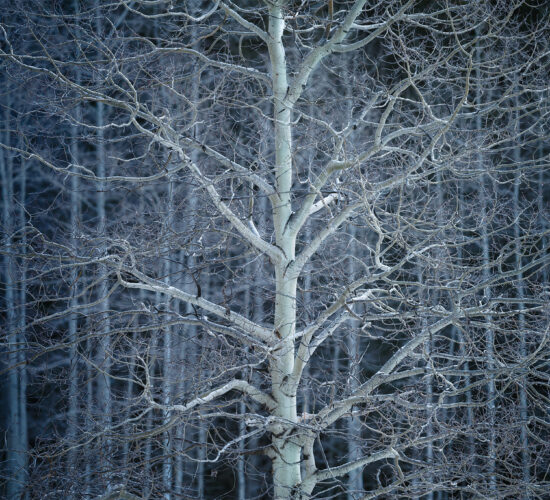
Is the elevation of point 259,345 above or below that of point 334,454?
above

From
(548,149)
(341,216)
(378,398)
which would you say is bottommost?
(378,398)

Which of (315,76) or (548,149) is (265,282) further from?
(548,149)

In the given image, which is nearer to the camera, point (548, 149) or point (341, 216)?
point (341, 216)

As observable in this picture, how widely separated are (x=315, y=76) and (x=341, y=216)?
5.95 m

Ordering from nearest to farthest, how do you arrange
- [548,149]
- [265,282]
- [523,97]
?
[265,282] → [523,97] → [548,149]

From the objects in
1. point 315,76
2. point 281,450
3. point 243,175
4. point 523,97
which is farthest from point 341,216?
point 523,97

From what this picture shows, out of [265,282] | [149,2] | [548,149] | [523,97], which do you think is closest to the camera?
[149,2]

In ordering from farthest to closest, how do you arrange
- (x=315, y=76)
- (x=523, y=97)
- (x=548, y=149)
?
(x=548, y=149) → (x=523, y=97) → (x=315, y=76)

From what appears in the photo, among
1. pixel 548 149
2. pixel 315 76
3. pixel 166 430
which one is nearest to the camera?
pixel 166 430

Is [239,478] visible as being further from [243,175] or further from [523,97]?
[523,97]

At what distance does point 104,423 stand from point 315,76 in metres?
7.38

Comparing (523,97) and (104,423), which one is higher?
(523,97)

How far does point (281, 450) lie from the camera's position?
20.5 feet

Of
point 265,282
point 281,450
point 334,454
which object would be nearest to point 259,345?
point 281,450
